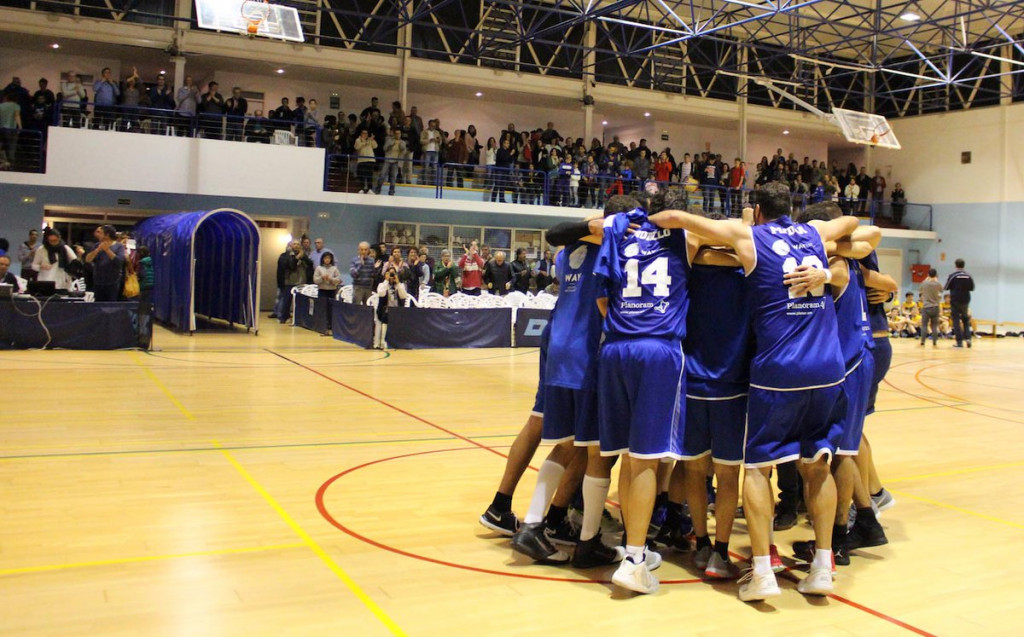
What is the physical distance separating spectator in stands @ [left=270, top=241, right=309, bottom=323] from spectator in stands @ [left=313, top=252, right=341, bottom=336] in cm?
187

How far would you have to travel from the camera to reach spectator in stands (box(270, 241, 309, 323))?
795 inches

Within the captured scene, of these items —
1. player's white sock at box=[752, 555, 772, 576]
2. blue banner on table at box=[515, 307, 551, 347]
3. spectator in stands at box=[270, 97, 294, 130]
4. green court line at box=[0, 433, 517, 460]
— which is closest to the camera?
player's white sock at box=[752, 555, 772, 576]

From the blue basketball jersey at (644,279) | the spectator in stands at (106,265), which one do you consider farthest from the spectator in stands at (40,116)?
the blue basketball jersey at (644,279)

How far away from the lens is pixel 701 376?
4570 millimetres

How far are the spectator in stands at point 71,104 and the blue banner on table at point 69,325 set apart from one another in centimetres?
768

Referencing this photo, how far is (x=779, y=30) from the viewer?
2922cm

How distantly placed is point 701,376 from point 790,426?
0.49 m

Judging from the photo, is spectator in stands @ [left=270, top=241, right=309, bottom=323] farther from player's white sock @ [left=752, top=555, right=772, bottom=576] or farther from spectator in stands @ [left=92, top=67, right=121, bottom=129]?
player's white sock @ [left=752, top=555, right=772, bottom=576]

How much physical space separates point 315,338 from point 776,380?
13798 mm

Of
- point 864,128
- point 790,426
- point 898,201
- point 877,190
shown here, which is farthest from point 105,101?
point 898,201

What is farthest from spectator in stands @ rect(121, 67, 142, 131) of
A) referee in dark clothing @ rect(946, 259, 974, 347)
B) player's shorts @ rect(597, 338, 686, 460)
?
player's shorts @ rect(597, 338, 686, 460)

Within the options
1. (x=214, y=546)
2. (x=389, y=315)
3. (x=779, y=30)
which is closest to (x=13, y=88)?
(x=389, y=315)

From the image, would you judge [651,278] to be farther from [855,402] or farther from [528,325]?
[528,325]

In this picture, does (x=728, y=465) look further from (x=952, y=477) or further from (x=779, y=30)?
(x=779, y=30)
